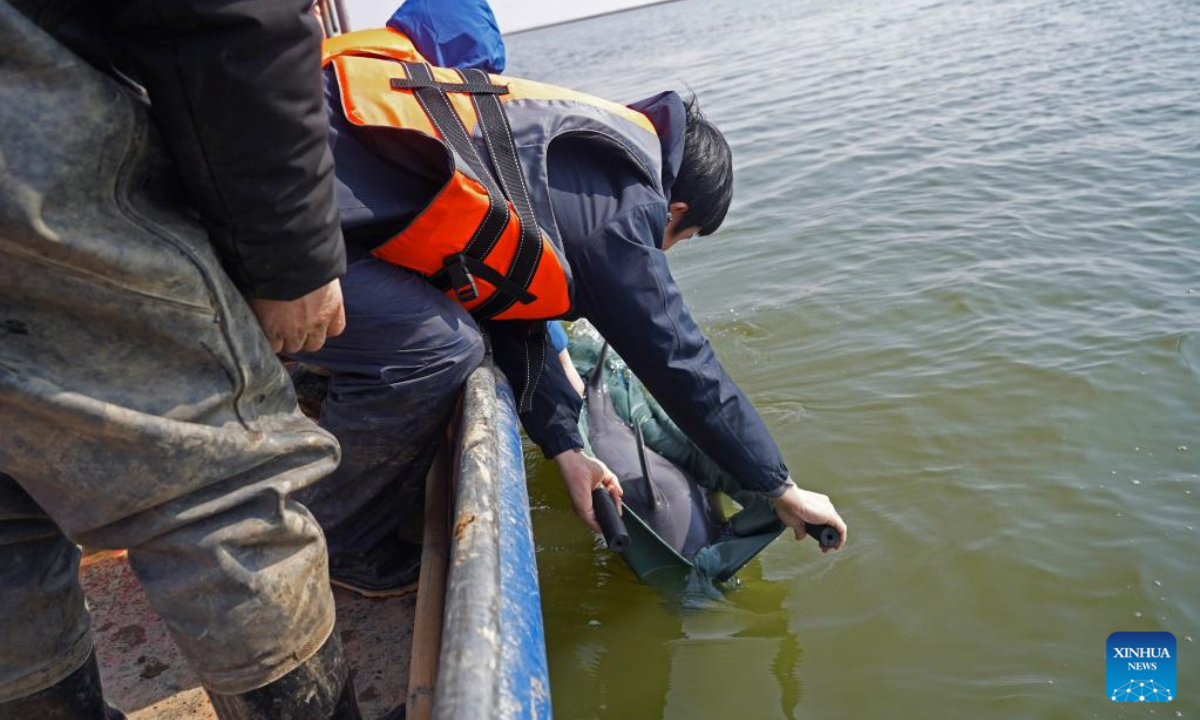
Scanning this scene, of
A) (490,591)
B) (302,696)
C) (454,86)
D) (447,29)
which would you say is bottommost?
(302,696)

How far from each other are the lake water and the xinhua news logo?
0.04 metres

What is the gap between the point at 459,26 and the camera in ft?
8.20

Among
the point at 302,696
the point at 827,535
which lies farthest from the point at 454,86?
the point at 827,535

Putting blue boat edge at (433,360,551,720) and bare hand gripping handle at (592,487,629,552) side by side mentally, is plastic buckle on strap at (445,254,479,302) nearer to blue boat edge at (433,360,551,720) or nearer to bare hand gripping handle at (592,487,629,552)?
blue boat edge at (433,360,551,720)

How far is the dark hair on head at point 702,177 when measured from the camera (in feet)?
8.59

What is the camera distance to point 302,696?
1.48m

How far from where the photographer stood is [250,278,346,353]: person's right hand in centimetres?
138

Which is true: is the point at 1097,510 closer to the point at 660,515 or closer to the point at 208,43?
the point at 660,515

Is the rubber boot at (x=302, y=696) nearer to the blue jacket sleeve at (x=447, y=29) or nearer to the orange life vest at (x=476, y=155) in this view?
the orange life vest at (x=476, y=155)

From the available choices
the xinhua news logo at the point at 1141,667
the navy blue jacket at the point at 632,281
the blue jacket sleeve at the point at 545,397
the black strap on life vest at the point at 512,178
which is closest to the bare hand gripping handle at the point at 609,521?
the blue jacket sleeve at the point at 545,397

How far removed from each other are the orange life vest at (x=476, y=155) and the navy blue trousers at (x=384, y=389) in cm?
8

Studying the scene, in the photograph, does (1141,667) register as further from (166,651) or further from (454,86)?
(166,651)

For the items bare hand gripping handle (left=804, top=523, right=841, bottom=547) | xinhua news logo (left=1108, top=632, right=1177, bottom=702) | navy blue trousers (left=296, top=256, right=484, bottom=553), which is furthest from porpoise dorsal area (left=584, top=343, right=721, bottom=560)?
xinhua news logo (left=1108, top=632, right=1177, bottom=702)

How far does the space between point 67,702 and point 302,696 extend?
1.61 ft
